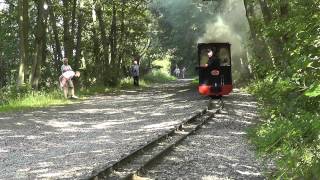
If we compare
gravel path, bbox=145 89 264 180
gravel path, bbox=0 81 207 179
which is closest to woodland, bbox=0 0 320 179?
gravel path, bbox=145 89 264 180

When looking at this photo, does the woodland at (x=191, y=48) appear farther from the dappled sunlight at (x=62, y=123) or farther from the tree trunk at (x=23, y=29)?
the dappled sunlight at (x=62, y=123)

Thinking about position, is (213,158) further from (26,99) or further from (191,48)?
(191,48)

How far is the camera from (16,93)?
2116cm

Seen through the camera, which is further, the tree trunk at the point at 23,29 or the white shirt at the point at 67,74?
the tree trunk at the point at 23,29

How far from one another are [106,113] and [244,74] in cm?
1914

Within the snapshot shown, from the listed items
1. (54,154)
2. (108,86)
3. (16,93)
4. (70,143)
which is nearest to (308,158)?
(54,154)

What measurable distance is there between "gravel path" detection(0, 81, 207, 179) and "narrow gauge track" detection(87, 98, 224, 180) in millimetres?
330

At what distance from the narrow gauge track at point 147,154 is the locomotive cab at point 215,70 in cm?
801

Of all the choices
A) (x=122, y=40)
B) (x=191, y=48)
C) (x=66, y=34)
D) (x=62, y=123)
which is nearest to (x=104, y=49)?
(x=122, y=40)

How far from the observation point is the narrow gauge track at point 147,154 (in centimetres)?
724

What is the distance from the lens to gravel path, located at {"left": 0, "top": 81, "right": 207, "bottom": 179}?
8.31 meters

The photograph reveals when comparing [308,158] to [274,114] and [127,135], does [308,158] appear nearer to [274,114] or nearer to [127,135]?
[274,114]

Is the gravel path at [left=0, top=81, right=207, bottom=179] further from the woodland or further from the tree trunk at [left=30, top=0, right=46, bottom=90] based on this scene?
the tree trunk at [left=30, top=0, right=46, bottom=90]

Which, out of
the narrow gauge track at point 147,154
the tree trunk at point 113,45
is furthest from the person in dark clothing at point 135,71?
the narrow gauge track at point 147,154
